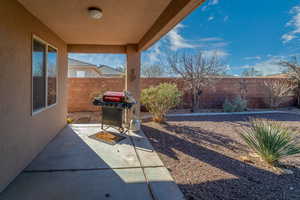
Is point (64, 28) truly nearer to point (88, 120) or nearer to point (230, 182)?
point (88, 120)

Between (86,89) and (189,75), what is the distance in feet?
16.8

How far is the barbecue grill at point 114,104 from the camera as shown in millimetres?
3963

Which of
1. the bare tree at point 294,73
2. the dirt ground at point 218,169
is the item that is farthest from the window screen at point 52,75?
the bare tree at point 294,73

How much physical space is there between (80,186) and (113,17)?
2718mm

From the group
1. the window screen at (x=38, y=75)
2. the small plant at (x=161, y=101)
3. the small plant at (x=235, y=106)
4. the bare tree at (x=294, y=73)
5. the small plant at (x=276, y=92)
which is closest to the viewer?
the window screen at (x=38, y=75)

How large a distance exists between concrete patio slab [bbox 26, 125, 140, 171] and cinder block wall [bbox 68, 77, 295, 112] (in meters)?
3.69

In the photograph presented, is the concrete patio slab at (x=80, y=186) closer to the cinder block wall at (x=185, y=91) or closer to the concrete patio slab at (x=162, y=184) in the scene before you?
the concrete patio slab at (x=162, y=184)

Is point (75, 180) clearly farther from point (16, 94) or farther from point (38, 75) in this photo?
point (38, 75)

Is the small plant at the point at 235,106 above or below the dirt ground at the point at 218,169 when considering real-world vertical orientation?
above

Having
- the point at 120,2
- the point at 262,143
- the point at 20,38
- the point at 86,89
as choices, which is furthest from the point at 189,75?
the point at 20,38

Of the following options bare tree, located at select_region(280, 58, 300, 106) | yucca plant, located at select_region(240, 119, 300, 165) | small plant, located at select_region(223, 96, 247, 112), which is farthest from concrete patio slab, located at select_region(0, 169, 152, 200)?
bare tree, located at select_region(280, 58, 300, 106)

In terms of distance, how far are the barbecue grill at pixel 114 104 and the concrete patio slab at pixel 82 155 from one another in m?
0.64

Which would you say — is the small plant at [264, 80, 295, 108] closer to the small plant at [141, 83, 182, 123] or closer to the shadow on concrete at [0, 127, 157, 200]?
the small plant at [141, 83, 182, 123]

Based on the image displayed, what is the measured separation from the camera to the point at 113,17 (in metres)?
2.84
